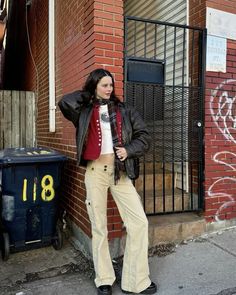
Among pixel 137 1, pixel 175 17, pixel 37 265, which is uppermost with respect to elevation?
pixel 137 1

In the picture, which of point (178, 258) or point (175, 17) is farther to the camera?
point (175, 17)

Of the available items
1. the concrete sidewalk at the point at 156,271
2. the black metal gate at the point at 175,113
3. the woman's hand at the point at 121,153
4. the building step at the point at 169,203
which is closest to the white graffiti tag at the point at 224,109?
the black metal gate at the point at 175,113

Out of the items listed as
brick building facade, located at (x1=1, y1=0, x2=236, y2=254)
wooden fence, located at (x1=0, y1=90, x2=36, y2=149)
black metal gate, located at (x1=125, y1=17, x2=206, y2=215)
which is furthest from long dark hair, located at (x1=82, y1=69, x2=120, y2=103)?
wooden fence, located at (x1=0, y1=90, x2=36, y2=149)

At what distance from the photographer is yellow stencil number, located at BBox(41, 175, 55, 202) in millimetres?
3733

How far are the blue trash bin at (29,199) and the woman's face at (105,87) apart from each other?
1.19 m

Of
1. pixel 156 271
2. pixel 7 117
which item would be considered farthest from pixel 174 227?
pixel 7 117

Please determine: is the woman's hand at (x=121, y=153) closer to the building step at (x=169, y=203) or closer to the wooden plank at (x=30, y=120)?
the building step at (x=169, y=203)

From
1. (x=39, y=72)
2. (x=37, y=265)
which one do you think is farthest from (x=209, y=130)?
(x=39, y=72)

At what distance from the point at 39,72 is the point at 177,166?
3215 millimetres

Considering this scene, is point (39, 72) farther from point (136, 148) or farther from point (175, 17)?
point (136, 148)

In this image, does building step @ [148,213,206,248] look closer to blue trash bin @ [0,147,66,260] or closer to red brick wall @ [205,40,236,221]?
red brick wall @ [205,40,236,221]

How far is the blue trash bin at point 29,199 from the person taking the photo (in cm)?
358

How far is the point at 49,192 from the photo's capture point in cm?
378

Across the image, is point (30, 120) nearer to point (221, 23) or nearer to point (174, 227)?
point (174, 227)
